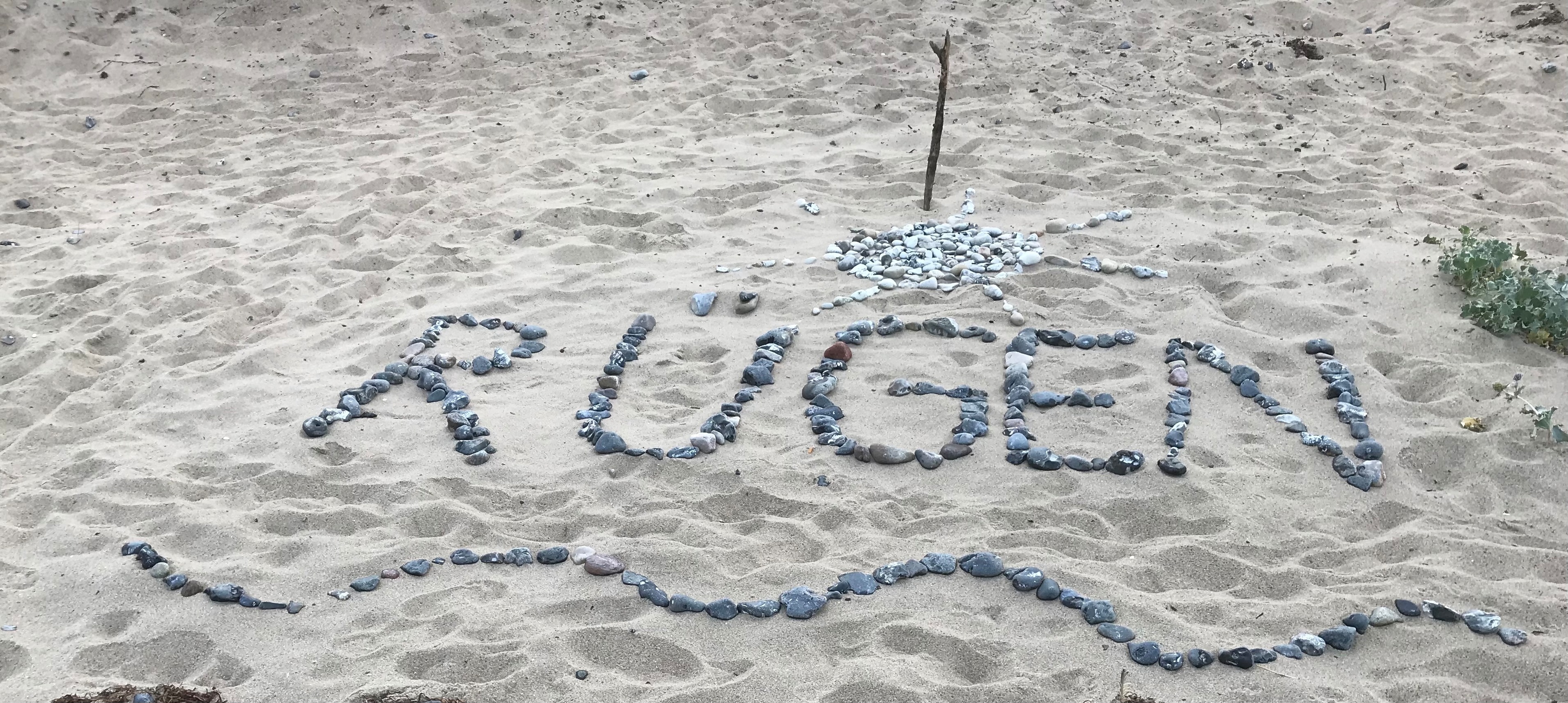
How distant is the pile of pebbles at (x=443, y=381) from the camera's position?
4102 millimetres

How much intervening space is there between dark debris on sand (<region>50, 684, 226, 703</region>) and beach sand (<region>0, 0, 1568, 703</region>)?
0.27ft

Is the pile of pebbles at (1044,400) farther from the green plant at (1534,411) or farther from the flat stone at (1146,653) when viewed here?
the green plant at (1534,411)

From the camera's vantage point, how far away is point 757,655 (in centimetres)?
301

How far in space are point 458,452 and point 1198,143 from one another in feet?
15.0

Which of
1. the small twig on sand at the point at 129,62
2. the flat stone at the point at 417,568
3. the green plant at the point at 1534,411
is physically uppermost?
the small twig on sand at the point at 129,62

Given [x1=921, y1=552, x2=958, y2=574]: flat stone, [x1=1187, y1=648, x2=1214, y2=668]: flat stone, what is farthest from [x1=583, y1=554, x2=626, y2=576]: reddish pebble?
[x1=1187, y1=648, x2=1214, y2=668]: flat stone

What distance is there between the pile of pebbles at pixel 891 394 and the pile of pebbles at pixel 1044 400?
0.12 m

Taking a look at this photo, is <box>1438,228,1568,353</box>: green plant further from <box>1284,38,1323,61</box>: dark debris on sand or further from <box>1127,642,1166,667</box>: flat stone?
<box>1284,38,1323,61</box>: dark debris on sand

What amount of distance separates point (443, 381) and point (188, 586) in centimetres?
138

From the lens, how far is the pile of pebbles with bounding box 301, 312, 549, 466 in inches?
161

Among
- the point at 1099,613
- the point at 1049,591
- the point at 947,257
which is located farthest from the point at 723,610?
the point at 947,257

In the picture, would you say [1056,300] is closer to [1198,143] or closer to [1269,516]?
[1269,516]

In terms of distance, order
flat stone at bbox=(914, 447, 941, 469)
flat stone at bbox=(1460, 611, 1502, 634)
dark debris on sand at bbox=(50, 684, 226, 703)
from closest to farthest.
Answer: dark debris on sand at bbox=(50, 684, 226, 703) → flat stone at bbox=(1460, 611, 1502, 634) → flat stone at bbox=(914, 447, 941, 469)

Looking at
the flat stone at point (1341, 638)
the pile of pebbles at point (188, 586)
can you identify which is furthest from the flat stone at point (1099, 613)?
the pile of pebbles at point (188, 586)
